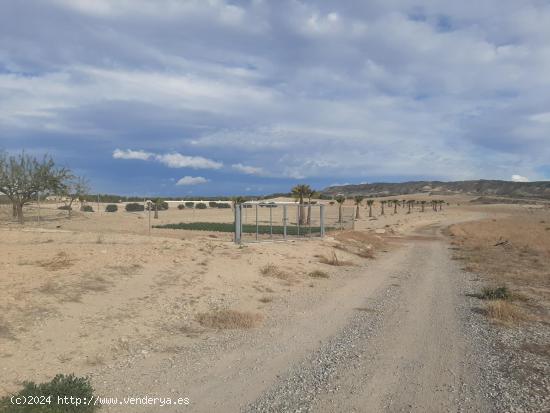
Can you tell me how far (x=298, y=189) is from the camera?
5638 cm

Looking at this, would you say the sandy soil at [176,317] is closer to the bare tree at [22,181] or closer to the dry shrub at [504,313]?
the dry shrub at [504,313]

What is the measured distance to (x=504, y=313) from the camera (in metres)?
12.1

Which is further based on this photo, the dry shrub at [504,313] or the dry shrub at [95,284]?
the dry shrub at [95,284]

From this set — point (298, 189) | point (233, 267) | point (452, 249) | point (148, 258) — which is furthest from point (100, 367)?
point (298, 189)

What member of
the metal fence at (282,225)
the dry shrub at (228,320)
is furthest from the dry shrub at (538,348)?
the metal fence at (282,225)

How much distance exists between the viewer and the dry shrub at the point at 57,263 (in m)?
13.4

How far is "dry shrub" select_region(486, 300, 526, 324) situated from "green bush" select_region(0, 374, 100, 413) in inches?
352

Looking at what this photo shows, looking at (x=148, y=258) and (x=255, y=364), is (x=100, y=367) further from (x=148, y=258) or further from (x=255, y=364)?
(x=148, y=258)

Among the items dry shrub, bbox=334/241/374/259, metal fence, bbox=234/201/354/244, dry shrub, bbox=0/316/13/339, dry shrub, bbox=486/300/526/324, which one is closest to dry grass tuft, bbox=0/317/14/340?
dry shrub, bbox=0/316/13/339

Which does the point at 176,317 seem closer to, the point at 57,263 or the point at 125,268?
the point at 125,268

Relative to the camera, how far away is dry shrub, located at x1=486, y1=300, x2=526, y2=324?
461 inches

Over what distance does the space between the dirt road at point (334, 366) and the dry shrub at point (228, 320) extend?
42cm

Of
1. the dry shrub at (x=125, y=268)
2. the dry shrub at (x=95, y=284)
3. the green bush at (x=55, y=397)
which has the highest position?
the dry shrub at (x=125, y=268)

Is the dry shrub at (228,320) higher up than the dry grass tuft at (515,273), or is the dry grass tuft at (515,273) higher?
the dry shrub at (228,320)
